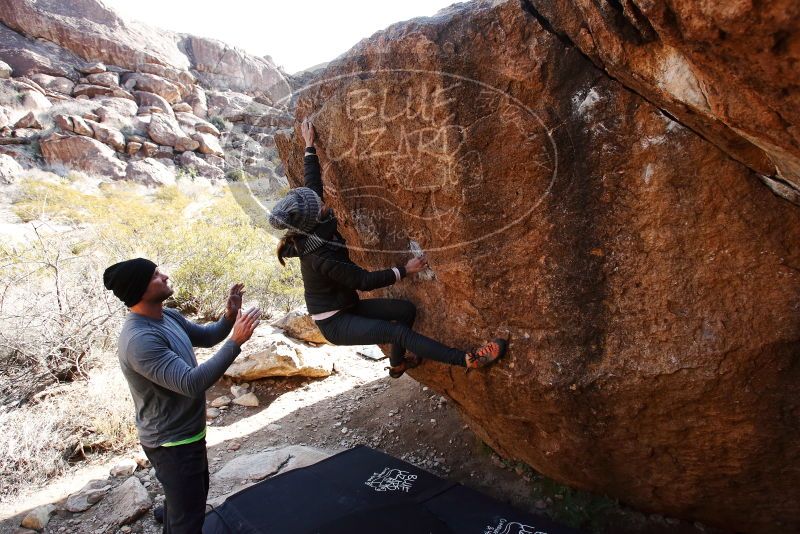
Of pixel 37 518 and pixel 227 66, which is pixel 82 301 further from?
pixel 227 66

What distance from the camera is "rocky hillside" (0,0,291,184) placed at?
17.5 meters

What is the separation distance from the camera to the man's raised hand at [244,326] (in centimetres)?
210

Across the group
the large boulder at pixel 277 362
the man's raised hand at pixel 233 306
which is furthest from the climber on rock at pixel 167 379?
the large boulder at pixel 277 362

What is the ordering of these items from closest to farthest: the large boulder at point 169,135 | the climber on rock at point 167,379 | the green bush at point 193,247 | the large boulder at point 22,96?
1. the climber on rock at point 167,379
2. the green bush at point 193,247
3. the large boulder at point 22,96
4. the large boulder at point 169,135

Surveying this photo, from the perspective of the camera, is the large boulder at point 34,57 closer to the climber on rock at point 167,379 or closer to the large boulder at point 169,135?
the large boulder at point 169,135

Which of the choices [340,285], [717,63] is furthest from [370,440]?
[717,63]

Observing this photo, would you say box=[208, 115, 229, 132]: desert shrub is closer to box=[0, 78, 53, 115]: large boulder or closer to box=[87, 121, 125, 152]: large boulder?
box=[87, 121, 125, 152]: large boulder

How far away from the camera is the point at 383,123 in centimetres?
260

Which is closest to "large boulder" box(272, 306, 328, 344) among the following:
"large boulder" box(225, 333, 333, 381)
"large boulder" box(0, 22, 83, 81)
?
"large boulder" box(225, 333, 333, 381)

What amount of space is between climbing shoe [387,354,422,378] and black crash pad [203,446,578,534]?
30.0 inches

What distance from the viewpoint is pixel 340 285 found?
2648mm

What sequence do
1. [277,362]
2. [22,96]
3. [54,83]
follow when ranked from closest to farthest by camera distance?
1. [277,362]
2. [22,96]
3. [54,83]

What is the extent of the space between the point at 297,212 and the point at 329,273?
0.36m

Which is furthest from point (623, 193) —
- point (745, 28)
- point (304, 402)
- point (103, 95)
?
point (103, 95)
